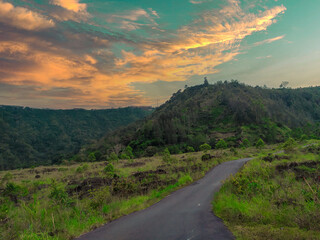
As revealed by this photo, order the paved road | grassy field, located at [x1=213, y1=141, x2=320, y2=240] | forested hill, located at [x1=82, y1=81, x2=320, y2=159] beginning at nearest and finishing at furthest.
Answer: grassy field, located at [x1=213, y1=141, x2=320, y2=240]
the paved road
forested hill, located at [x1=82, y1=81, x2=320, y2=159]

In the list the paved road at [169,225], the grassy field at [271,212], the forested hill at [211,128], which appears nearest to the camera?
the grassy field at [271,212]

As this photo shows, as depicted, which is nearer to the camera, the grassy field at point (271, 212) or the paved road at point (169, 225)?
the grassy field at point (271, 212)

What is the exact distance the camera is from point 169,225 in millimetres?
8938

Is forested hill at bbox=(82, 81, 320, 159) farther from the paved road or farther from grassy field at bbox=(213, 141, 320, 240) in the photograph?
grassy field at bbox=(213, 141, 320, 240)

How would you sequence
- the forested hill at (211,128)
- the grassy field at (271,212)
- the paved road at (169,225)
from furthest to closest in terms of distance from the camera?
the forested hill at (211,128)
the paved road at (169,225)
the grassy field at (271,212)

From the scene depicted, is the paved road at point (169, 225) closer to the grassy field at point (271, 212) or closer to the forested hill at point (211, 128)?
the grassy field at point (271, 212)

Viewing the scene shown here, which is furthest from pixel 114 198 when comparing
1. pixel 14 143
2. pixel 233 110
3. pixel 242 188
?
pixel 14 143

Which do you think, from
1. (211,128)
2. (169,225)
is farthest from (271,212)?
(211,128)

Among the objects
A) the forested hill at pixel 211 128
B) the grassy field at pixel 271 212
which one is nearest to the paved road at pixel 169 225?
the grassy field at pixel 271 212

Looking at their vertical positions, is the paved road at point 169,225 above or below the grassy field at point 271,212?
below

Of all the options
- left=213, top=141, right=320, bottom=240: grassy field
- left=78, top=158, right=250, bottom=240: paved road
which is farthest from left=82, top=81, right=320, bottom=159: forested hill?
left=213, top=141, right=320, bottom=240: grassy field

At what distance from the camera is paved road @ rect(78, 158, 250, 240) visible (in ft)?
25.6

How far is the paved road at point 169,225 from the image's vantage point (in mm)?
7816

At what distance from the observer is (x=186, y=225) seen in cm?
874
